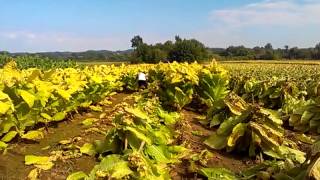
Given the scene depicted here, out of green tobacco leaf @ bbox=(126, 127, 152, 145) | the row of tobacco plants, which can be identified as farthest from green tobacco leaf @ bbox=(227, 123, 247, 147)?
green tobacco leaf @ bbox=(126, 127, 152, 145)

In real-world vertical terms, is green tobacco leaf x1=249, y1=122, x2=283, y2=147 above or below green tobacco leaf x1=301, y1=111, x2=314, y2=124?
above

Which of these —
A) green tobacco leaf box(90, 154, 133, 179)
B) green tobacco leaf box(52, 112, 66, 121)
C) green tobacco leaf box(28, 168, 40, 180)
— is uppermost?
green tobacco leaf box(90, 154, 133, 179)

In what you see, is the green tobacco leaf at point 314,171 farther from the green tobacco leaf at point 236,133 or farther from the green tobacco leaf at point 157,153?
the green tobacco leaf at point 236,133

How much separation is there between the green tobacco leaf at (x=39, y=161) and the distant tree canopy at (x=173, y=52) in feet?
198

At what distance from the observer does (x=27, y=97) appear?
15.9 ft

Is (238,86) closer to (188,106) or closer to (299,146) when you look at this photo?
(188,106)

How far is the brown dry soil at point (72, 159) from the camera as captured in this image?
435cm

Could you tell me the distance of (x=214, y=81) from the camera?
10.4 meters

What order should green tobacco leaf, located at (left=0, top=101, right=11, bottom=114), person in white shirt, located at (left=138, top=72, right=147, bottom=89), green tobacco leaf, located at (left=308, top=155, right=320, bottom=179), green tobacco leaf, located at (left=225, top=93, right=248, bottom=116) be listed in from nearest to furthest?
green tobacco leaf, located at (left=308, top=155, right=320, bottom=179)
green tobacco leaf, located at (left=0, top=101, right=11, bottom=114)
green tobacco leaf, located at (left=225, top=93, right=248, bottom=116)
person in white shirt, located at (left=138, top=72, right=147, bottom=89)

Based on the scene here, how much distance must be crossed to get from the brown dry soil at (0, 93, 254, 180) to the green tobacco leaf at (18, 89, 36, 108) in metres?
0.53

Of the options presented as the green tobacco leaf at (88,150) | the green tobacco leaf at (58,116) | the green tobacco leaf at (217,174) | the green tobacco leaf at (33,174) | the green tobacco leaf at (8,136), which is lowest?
the green tobacco leaf at (217,174)

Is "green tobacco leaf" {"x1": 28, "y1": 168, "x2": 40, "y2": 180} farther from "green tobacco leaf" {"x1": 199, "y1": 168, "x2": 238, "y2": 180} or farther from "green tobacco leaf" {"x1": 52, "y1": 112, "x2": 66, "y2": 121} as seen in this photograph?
"green tobacco leaf" {"x1": 52, "y1": 112, "x2": 66, "y2": 121}

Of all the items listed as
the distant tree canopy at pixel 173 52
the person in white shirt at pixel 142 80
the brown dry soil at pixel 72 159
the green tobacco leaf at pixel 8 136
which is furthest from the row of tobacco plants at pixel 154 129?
the distant tree canopy at pixel 173 52

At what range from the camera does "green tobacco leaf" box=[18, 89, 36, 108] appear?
4798 mm
